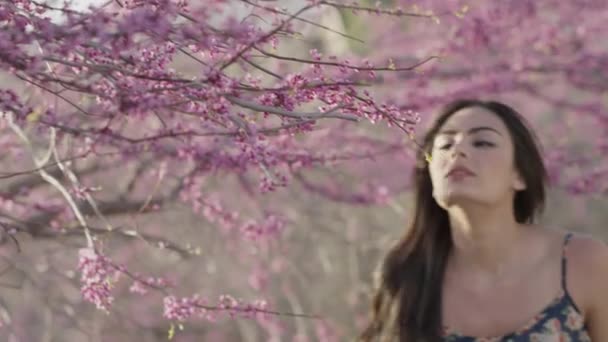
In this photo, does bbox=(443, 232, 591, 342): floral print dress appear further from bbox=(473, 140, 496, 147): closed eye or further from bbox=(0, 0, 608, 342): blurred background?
bbox=(0, 0, 608, 342): blurred background

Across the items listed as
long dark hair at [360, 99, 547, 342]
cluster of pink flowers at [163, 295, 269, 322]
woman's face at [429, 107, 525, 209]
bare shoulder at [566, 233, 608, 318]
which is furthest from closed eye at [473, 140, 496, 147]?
cluster of pink flowers at [163, 295, 269, 322]

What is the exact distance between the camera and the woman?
3.53 metres

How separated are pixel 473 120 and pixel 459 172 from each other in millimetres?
215

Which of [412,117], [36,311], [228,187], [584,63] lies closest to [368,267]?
[228,187]

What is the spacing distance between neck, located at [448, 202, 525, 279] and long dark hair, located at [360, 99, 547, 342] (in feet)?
0.43

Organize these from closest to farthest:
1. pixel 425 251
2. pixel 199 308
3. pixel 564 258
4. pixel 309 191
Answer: pixel 199 308 < pixel 564 258 < pixel 425 251 < pixel 309 191

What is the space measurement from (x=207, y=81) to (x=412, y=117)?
1.52ft

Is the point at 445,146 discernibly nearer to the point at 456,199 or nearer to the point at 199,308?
the point at 456,199

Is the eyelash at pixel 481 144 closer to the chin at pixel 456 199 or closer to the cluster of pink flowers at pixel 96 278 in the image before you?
the chin at pixel 456 199

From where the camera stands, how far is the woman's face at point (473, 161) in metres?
3.54

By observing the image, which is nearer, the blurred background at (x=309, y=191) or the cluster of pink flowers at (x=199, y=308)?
the cluster of pink flowers at (x=199, y=308)

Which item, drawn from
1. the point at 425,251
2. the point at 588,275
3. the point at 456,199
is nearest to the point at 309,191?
the point at 425,251

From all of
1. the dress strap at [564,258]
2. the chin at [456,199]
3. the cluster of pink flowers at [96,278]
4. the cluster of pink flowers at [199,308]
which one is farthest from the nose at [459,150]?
the cluster of pink flowers at [96,278]

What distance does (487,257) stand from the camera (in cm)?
371
